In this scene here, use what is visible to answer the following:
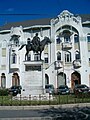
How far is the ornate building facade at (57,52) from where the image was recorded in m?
54.1

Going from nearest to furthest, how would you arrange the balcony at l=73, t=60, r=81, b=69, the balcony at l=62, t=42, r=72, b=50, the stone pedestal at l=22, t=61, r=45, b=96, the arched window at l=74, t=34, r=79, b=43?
the stone pedestal at l=22, t=61, r=45, b=96 → the balcony at l=73, t=60, r=81, b=69 → the balcony at l=62, t=42, r=72, b=50 → the arched window at l=74, t=34, r=79, b=43

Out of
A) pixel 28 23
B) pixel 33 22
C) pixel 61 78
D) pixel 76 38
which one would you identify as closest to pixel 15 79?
pixel 61 78

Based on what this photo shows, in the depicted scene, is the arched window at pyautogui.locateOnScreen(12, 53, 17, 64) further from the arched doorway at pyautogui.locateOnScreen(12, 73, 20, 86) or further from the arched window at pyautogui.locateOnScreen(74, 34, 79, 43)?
the arched window at pyautogui.locateOnScreen(74, 34, 79, 43)

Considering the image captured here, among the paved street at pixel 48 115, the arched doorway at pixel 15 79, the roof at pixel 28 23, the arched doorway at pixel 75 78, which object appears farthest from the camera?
the roof at pixel 28 23

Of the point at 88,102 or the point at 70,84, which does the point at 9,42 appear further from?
the point at 88,102

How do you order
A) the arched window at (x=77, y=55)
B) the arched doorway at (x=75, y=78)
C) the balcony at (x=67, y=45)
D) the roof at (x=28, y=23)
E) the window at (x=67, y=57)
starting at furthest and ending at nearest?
1. the roof at (x=28, y=23)
2. the window at (x=67, y=57)
3. the arched window at (x=77, y=55)
4. the balcony at (x=67, y=45)
5. the arched doorway at (x=75, y=78)

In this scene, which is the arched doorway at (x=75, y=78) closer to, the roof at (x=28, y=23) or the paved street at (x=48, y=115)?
the roof at (x=28, y=23)

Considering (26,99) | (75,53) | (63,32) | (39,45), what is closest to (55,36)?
(63,32)

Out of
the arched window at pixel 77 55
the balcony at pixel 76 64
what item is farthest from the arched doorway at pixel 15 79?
the arched window at pixel 77 55

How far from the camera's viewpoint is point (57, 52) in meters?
55.7

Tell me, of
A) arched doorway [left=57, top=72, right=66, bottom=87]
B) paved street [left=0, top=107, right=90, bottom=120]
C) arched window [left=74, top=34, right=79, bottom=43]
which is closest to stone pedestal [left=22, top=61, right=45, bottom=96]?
paved street [left=0, top=107, right=90, bottom=120]

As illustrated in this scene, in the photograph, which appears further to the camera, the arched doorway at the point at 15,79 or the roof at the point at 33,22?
the roof at the point at 33,22

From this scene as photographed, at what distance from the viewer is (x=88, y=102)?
21.9 m

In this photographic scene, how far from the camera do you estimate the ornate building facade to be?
2131 inches
